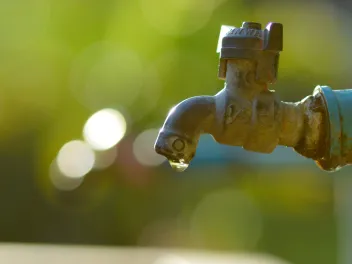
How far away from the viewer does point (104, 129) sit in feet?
15.2

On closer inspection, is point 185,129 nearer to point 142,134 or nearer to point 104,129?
point 142,134

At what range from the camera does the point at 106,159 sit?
15.1 feet

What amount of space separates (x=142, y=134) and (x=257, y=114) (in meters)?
3.39

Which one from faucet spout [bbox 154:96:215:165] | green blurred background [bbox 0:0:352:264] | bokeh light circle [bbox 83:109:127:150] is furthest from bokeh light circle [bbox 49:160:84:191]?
faucet spout [bbox 154:96:215:165]

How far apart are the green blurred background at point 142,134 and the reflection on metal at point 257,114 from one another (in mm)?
2222

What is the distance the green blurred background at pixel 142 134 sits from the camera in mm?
3547

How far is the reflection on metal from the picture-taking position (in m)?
0.96

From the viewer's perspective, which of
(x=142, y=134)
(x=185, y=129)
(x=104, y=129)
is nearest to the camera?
(x=185, y=129)

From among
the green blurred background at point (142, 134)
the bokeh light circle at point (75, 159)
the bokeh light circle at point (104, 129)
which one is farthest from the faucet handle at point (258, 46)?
the bokeh light circle at point (75, 159)

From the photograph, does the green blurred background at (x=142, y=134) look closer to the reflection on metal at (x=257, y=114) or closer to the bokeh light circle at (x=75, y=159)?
the bokeh light circle at (x=75, y=159)

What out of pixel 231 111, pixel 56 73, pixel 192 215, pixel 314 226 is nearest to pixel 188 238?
pixel 192 215

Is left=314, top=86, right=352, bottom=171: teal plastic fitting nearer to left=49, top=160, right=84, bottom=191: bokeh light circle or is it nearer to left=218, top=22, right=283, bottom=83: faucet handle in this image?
left=218, top=22, right=283, bottom=83: faucet handle

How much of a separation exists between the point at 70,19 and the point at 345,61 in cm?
207

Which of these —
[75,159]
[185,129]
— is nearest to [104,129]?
[75,159]
